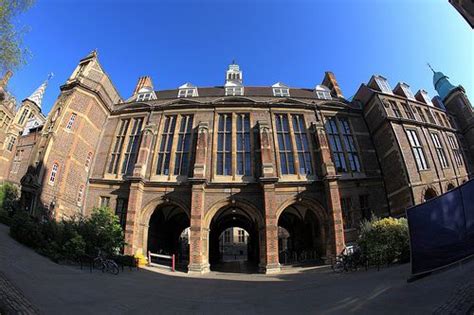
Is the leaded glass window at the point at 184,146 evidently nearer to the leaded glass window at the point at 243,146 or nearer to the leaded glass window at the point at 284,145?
the leaded glass window at the point at 243,146

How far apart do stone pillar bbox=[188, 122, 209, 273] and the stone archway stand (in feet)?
21.7

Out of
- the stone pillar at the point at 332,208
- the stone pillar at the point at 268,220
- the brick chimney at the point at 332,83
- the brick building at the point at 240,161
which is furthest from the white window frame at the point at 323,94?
the stone pillar at the point at 268,220

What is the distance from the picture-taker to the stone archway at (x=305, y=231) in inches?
819

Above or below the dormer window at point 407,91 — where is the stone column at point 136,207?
below

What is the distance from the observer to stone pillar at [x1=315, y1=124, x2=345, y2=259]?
62.4ft

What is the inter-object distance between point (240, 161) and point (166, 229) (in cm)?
1187

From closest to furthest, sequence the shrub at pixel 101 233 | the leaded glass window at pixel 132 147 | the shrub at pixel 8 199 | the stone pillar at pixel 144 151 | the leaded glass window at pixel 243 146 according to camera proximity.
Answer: the shrub at pixel 101 233 → the shrub at pixel 8 199 → the stone pillar at pixel 144 151 → the leaded glass window at pixel 243 146 → the leaded glass window at pixel 132 147

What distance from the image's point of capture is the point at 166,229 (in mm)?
26938

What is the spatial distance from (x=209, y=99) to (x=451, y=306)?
24.3m

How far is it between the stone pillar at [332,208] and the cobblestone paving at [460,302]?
546 inches

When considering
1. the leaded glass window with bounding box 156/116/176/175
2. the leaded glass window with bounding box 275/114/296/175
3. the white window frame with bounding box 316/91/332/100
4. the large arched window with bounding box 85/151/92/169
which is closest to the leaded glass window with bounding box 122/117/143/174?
the leaded glass window with bounding box 156/116/176/175

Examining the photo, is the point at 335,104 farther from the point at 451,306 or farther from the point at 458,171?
the point at 451,306

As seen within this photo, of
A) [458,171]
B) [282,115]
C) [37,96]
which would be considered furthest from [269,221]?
[37,96]

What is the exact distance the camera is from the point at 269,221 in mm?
19156
